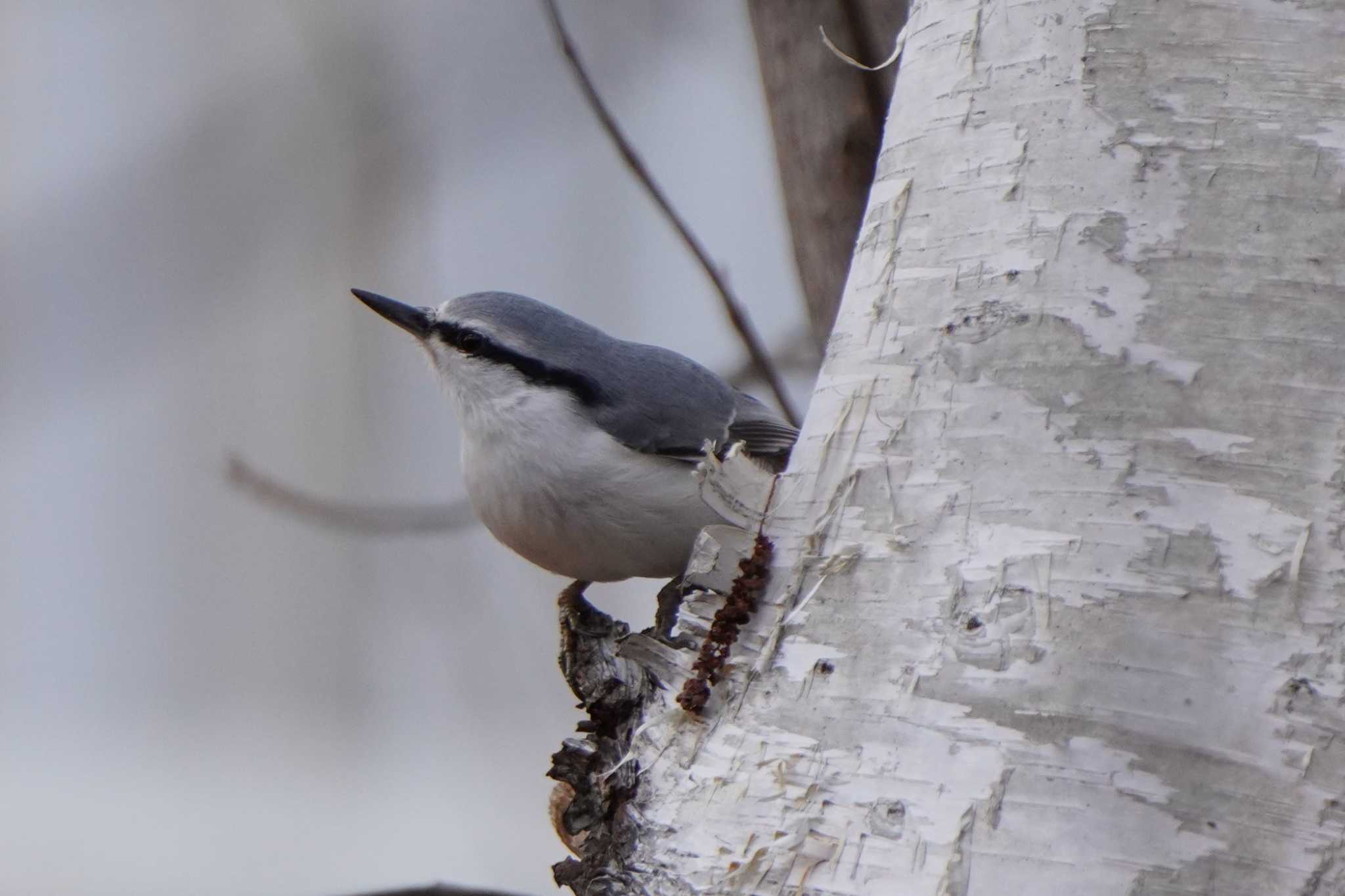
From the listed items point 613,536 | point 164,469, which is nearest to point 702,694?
point 613,536

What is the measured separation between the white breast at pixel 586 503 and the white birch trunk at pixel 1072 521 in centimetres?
53

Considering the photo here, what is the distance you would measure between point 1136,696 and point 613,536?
0.84 metres

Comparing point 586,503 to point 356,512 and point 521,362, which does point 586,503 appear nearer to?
point 521,362

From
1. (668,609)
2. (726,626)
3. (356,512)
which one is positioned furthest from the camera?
(356,512)

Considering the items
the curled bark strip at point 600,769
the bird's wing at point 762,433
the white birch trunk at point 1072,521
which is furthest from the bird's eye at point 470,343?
the white birch trunk at point 1072,521

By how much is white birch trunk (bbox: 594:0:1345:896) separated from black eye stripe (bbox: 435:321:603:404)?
2.46 feet

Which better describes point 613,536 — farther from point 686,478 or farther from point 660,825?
point 660,825

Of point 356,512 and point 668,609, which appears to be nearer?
point 668,609

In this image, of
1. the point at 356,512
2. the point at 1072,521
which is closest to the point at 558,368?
the point at 356,512

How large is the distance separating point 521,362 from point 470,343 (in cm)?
10

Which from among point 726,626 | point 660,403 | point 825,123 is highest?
point 825,123

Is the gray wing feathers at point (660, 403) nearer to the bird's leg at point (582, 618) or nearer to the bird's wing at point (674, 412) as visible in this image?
the bird's wing at point (674, 412)

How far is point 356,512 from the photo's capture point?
2311 mm

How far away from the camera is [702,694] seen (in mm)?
1036
